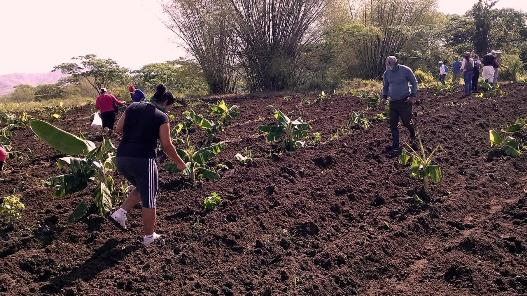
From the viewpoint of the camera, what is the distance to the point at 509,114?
12.5m

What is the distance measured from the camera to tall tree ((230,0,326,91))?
76.5ft

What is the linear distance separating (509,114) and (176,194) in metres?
8.98

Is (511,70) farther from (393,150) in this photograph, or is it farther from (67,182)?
Answer: (67,182)

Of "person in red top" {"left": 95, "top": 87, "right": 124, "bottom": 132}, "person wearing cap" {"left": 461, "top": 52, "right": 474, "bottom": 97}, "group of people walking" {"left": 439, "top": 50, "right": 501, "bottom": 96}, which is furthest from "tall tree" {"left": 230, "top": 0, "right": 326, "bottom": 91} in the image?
"person in red top" {"left": 95, "top": 87, "right": 124, "bottom": 132}

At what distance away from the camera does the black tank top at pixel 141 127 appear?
5070 millimetres

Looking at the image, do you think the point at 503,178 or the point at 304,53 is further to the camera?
the point at 304,53

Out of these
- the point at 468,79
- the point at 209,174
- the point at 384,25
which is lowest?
the point at 209,174

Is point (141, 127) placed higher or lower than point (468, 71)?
higher

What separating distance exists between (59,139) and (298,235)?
8.80 ft

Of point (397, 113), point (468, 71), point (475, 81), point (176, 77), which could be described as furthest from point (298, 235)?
point (176, 77)

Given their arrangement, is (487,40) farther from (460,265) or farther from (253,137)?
(460,265)

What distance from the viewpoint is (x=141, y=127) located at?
5074 millimetres

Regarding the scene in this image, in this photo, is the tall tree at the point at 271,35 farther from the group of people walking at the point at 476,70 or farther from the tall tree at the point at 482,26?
the tall tree at the point at 482,26

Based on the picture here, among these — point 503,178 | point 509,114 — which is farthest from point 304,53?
point 503,178
